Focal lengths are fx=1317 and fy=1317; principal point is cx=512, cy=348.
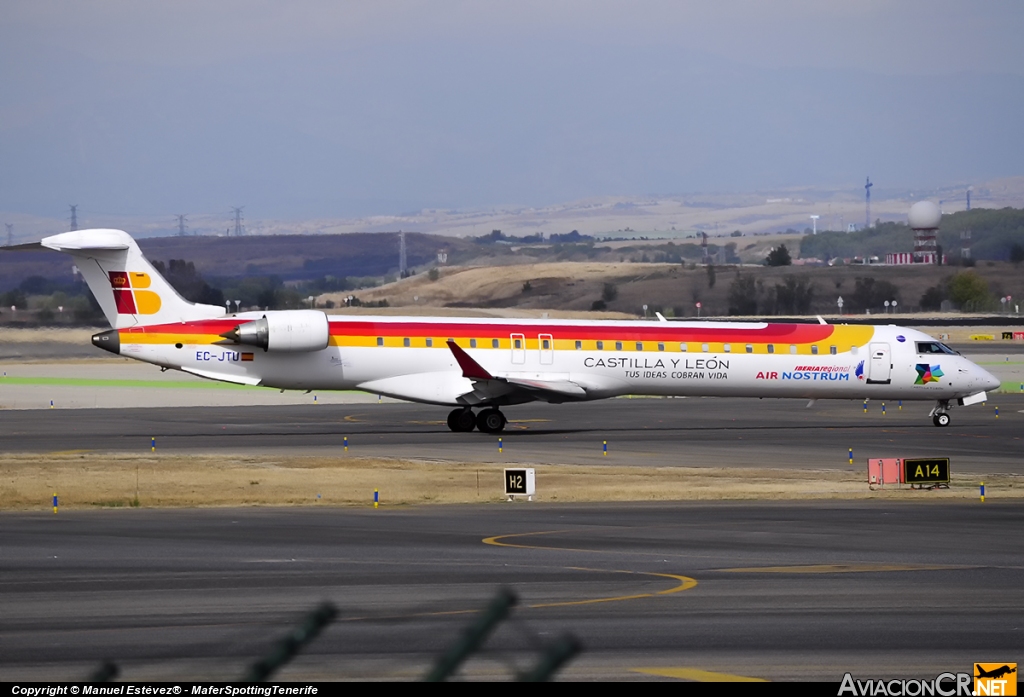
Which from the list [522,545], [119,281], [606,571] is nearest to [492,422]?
[119,281]

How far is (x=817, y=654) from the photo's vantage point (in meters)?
11.6

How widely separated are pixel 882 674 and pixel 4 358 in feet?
195

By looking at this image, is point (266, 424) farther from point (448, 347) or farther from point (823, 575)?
point (823, 575)

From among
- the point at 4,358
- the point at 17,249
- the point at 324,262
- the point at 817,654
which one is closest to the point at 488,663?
the point at 817,654

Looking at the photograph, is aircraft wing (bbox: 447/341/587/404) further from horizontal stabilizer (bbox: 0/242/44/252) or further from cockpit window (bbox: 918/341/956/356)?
horizontal stabilizer (bbox: 0/242/44/252)

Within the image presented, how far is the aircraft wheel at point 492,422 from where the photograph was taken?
120 ft

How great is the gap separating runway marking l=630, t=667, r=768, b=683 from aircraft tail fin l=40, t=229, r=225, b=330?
2619 centimetres

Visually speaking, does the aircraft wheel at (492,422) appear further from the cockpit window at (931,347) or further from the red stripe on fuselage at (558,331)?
the cockpit window at (931,347)

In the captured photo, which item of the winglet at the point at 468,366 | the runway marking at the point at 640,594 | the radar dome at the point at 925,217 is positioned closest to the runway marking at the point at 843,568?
the runway marking at the point at 640,594

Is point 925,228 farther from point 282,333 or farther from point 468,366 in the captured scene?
point 282,333

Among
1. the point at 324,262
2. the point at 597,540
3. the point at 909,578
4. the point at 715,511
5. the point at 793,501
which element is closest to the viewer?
the point at 909,578

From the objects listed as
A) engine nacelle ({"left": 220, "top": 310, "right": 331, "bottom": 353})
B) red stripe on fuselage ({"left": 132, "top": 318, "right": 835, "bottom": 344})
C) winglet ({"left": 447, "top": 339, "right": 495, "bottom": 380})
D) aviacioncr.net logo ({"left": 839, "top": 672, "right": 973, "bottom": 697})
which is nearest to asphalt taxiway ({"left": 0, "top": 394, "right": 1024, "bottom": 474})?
winglet ({"left": 447, "top": 339, "right": 495, "bottom": 380})

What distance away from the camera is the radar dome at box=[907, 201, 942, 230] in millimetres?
164375

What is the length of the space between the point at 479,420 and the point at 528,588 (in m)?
22.0
